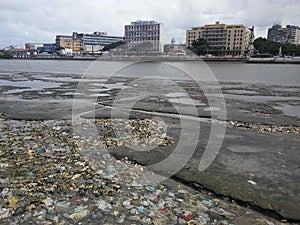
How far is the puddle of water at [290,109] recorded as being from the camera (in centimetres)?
1121

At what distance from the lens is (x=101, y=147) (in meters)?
6.46

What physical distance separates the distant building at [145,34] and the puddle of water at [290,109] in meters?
85.5

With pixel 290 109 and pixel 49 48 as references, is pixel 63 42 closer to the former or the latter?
pixel 49 48

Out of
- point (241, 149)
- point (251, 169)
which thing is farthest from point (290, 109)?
point (251, 169)

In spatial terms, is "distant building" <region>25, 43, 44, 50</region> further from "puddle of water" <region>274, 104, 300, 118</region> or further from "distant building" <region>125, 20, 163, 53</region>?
"puddle of water" <region>274, 104, 300, 118</region>

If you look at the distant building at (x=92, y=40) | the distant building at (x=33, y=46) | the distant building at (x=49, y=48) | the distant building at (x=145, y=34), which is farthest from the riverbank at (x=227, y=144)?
the distant building at (x=33, y=46)

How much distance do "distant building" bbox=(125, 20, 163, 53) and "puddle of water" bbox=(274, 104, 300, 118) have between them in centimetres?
8554

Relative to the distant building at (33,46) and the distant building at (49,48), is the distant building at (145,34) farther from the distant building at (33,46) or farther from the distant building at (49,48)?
the distant building at (33,46)

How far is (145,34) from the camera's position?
106m

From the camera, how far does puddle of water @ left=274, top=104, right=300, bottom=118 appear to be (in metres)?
11.2

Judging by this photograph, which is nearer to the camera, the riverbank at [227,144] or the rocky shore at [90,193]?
the rocky shore at [90,193]

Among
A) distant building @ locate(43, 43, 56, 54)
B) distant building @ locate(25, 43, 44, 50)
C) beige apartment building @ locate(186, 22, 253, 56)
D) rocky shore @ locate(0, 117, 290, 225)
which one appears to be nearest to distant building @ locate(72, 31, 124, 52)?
distant building @ locate(43, 43, 56, 54)

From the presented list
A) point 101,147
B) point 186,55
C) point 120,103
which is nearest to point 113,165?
point 101,147

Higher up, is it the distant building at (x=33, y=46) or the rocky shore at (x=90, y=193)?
the distant building at (x=33, y=46)
